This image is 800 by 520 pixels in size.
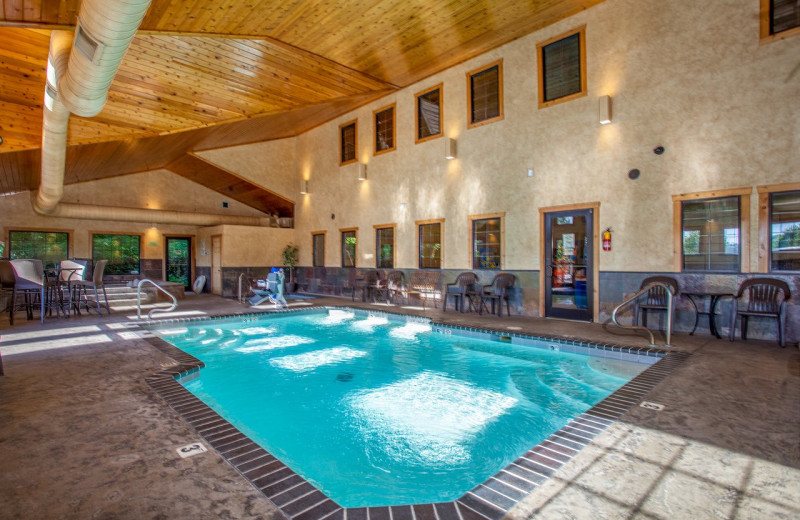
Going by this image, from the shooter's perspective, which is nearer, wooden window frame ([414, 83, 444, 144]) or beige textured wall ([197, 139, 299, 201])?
wooden window frame ([414, 83, 444, 144])

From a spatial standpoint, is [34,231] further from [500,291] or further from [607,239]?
[607,239]

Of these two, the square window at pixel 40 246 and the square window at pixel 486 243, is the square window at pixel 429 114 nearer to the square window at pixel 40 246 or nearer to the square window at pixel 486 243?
the square window at pixel 486 243

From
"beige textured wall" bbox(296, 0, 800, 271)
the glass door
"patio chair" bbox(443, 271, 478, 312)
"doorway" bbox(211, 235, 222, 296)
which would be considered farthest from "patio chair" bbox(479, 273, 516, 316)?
"doorway" bbox(211, 235, 222, 296)

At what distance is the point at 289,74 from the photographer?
736cm

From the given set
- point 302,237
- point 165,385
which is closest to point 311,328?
point 165,385

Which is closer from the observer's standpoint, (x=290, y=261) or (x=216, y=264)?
(x=216, y=264)

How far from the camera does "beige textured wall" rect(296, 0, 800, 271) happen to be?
5.24 meters

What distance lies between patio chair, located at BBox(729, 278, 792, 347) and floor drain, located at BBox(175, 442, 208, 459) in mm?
5946

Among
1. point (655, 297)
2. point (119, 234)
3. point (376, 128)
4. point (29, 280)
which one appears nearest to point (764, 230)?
point (655, 297)

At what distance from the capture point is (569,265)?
699 cm

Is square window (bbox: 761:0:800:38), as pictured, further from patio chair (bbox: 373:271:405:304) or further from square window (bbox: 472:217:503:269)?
patio chair (bbox: 373:271:405:304)

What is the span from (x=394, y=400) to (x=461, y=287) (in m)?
4.34

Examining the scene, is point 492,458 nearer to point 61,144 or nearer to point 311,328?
point 311,328

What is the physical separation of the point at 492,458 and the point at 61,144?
7433 mm
